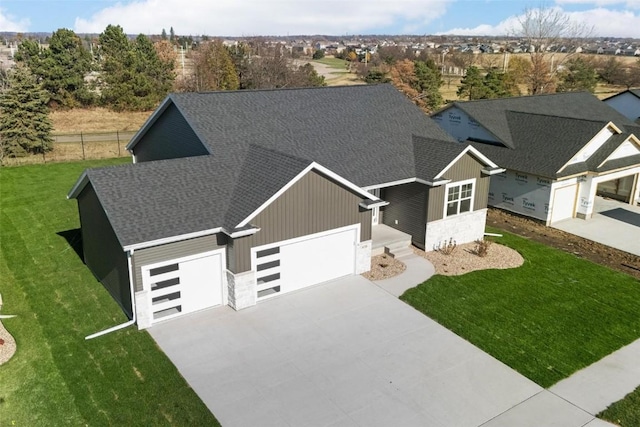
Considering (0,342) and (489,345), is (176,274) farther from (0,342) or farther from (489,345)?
(489,345)

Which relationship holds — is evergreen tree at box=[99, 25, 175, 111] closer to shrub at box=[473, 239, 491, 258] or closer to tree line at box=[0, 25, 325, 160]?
tree line at box=[0, 25, 325, 160]

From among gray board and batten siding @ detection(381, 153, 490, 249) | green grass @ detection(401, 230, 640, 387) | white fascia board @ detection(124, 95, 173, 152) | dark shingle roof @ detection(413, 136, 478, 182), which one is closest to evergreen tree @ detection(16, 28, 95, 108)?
white fascia board @ detection(124, 95, 173, 152)

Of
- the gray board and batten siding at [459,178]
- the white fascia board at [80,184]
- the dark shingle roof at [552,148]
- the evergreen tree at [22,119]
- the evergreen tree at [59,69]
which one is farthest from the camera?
the evergreen tree at [59,69]

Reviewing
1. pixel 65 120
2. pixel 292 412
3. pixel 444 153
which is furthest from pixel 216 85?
pixel 292 412

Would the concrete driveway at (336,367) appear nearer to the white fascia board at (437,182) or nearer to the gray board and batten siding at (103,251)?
the gray board and batten siding at (103,251)

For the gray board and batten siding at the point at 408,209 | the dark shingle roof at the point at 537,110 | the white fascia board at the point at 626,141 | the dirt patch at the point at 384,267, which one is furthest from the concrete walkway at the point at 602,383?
the white fascia board at the point at 626,141

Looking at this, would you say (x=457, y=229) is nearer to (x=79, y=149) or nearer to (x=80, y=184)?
(x=80, y=184)

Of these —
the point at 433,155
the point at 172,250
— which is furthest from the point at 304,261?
the point at 433,155
